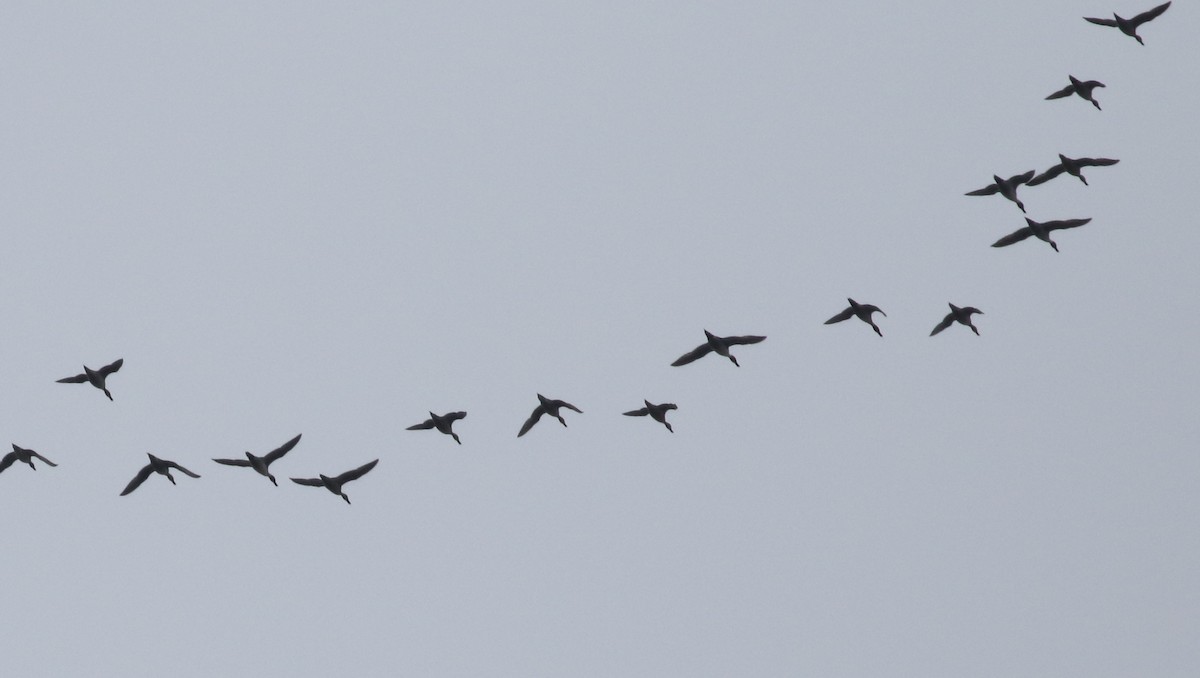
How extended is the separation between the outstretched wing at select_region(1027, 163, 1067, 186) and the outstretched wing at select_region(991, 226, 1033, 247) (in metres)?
2.43

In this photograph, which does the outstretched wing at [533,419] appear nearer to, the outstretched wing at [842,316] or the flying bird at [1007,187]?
the outstretched wing at [842,316]

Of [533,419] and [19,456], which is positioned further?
[533,419]

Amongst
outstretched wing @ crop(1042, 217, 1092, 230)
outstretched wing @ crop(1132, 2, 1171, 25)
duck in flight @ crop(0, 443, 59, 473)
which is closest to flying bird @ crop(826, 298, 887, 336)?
outstretched wing @ crop(1042, 217, 1092, 230)

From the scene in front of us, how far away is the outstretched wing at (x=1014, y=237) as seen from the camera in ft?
197

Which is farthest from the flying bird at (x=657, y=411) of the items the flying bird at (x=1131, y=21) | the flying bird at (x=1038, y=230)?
the flying bird at (x=1131, y=21)

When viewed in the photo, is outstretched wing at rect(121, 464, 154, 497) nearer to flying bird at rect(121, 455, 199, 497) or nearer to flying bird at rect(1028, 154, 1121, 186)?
flying bird at rect(121, 455, 199, 497)

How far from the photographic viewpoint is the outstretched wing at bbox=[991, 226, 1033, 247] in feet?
197

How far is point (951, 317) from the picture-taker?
2475 inches

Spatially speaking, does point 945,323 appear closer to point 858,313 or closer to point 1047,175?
point 858,313

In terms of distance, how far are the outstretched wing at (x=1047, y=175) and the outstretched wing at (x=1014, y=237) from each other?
243cm

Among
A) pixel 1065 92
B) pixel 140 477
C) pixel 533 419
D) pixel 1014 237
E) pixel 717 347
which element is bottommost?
pixel 140 477

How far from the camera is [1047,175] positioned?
59406 mm

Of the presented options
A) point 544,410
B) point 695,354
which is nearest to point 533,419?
point 544,410

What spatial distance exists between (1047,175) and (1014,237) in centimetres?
335
